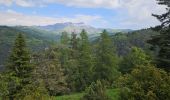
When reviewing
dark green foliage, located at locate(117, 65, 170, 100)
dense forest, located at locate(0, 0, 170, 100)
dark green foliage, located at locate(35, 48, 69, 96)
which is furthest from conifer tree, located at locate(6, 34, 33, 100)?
dark green foliage, located at locate(117, 65, 170, 100)

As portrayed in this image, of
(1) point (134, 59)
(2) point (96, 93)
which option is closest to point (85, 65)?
(1) point (134, 59)

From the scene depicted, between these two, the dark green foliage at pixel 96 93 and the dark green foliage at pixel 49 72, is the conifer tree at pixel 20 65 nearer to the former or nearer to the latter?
the dark green foliage at pixel 96 93

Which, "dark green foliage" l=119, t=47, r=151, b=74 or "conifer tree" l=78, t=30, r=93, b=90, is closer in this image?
"dark green foliage" l=119, t=47, r=151, b=74

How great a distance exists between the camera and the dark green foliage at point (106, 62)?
233 feet

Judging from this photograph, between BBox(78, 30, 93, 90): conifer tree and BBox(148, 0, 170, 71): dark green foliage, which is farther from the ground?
BBox(148, 0, 170, 71): dark green foliage

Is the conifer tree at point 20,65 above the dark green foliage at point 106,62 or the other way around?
above

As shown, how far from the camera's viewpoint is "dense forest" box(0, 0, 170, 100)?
27438mm

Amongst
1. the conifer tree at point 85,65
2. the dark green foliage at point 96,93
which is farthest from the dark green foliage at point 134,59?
the dark green foliage at point 96,93

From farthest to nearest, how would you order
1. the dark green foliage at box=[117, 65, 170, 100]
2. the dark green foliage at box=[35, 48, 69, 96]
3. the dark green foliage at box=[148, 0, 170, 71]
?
1. the dark green foliage at box=[35, 48, 69, 96]
2. the dark green foliage at box=[148, 0, 170, 71]
3. the dark green foliage at box=[117, 65, 170, 100]

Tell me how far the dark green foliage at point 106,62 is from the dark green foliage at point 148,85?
140 feet

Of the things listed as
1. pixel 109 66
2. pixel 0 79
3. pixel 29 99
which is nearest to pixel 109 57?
pixel 109 66

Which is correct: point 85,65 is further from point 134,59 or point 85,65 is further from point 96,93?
point 96,93

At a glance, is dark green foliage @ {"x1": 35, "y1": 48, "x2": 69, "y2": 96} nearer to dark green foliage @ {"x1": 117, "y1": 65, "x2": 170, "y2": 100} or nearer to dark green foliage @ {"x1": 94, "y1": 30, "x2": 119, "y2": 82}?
dark green foliage @ {"x1": 94, "y1": 30, "x2": 119, "y2": 82}

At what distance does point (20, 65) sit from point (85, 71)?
31.8 metres
